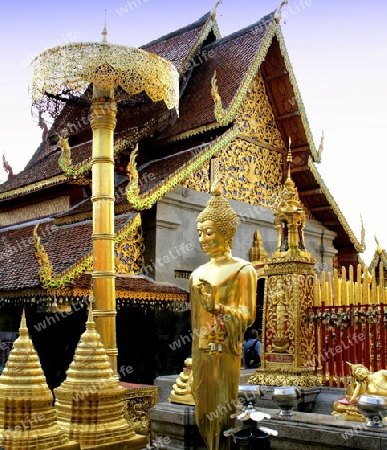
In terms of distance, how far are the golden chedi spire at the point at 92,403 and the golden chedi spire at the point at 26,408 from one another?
29 cm

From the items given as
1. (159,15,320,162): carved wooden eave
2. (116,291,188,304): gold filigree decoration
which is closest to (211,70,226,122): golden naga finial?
(159,15,320,162): carved wooden eave

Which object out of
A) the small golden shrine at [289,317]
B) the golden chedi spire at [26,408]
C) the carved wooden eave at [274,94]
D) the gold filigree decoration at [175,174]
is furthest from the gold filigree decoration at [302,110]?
the golden chedi spire at [26,408]

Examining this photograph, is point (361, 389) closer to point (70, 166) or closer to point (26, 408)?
point (26, 408)

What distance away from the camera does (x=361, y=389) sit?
17.0 feet

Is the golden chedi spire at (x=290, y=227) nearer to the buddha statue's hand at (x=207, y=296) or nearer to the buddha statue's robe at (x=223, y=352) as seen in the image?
the buddha statue's robe at (x=223, y=352)

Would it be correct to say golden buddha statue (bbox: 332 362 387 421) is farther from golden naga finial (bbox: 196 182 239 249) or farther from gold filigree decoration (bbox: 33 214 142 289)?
gold filigree decoration (bbox: 33 214 142 289)

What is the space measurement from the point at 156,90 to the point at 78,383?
394 centimetres

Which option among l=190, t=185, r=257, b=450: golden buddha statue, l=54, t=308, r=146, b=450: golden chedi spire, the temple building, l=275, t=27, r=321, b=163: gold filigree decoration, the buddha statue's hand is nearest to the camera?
the buddha statue's hand

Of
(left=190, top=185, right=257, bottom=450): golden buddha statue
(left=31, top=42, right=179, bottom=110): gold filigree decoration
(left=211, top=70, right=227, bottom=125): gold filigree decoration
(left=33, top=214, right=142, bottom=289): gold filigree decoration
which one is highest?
(left=211, top=70, right=227, bottom=125): gold filigree decoration

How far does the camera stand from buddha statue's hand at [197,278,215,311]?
3.87m

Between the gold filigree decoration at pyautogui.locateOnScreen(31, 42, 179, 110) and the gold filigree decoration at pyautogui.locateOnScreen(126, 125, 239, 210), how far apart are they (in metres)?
2.57

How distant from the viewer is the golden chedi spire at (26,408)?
4.43 metres

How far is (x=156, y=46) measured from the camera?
15977mm

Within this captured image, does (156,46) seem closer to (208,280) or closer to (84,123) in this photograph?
(84,123)
